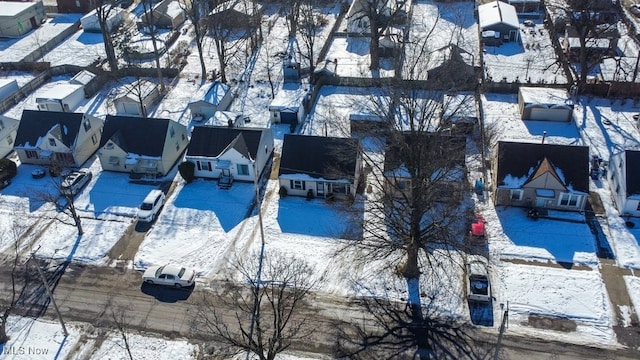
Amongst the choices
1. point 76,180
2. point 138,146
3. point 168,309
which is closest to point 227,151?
point 138,146

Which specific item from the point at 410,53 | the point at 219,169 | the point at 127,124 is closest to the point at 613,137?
the point at 410,53

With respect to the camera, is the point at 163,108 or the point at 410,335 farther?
the point at 163,108

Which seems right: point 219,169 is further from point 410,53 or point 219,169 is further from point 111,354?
point 410,53

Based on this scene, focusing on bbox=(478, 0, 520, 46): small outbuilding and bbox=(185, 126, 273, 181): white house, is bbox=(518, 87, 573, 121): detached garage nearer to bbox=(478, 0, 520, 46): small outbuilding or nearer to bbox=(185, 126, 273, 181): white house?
bbox=(478, 0, 520, 46): small outbuilding

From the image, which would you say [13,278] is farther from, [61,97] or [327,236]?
[61,97]

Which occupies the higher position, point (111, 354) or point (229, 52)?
point (229, 52)
